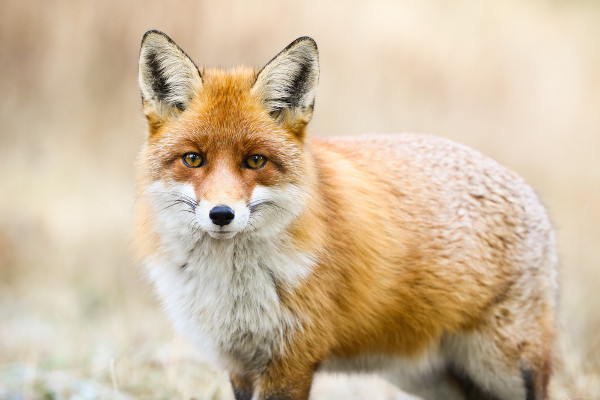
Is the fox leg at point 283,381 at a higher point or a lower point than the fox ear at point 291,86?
lower

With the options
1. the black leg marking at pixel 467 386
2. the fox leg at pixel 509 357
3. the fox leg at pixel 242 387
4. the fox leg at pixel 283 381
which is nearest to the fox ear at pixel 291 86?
the fox leg at pixel 283 381

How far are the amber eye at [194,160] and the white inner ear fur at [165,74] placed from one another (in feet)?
1.29

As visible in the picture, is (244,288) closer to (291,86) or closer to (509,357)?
(291,86)

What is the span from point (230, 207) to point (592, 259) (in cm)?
719

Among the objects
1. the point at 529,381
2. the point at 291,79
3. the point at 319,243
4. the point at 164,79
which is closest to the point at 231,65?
the point at 164,79

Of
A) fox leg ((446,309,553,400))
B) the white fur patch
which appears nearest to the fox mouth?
the white fur patch

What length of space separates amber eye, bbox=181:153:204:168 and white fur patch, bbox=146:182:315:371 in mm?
183

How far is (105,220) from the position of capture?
28.6 ft

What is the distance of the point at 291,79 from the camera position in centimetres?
360

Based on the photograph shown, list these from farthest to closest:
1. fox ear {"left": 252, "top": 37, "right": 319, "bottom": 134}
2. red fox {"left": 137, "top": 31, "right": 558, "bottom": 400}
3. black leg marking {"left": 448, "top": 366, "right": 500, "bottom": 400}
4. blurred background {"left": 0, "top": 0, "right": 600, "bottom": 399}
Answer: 1. blurred background {"left": 0, "top": 0, "right": 600, "bottom": 399}
2. black leg marking {"left": 448, "top": 366, "right": 500, "bottom": 400}
3. fox ear {"left": 252, "top": 37, "right": 319, "bottom": 134}
4. red fox {"left": 137, "top": 31, "right": 558, "bottom": 400}

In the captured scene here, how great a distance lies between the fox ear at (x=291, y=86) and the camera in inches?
139

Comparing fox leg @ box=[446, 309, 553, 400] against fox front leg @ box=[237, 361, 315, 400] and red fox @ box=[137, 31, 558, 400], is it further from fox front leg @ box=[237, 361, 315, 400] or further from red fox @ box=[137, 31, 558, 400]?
fox front leg @ box=[237, 361, 315, 400]

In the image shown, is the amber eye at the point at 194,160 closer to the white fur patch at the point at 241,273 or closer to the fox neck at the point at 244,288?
the white fur patch at the point at 241,273

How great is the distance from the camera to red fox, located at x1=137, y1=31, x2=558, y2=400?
341 centimetres
